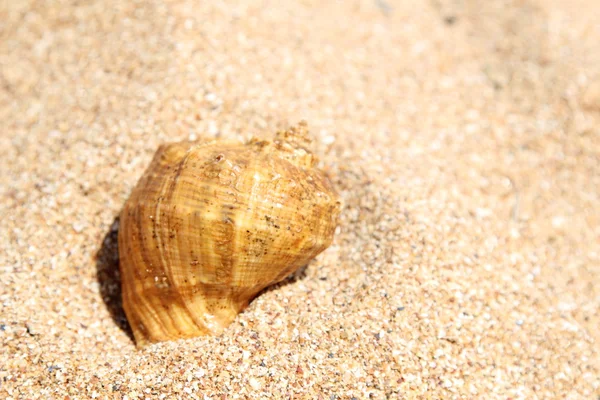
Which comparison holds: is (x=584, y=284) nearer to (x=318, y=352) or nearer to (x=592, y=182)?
(x=592, y=182)

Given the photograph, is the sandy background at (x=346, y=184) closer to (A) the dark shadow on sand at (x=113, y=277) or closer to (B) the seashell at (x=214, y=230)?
(A) the dark shadow on sand at (x=113, y=277)

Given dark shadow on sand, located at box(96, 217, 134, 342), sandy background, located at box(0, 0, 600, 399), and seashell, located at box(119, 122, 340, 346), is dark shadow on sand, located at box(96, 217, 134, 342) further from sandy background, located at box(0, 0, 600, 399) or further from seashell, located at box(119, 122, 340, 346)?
seashell, located at box(119, 122, 340, 346)

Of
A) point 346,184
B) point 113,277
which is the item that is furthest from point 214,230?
point 346,184

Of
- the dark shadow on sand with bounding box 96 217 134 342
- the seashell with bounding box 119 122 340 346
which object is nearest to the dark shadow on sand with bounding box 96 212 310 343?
the dark shadow on sand with bounding box 96 217 134 342

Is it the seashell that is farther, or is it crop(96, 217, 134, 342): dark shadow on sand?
crop(96, 217, 134, 342): dark shadow on sand

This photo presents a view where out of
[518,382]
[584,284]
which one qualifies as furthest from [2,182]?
[584,284]

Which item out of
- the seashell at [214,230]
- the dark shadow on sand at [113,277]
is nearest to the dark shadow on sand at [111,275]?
the dark shadow on sand at [113,277]
